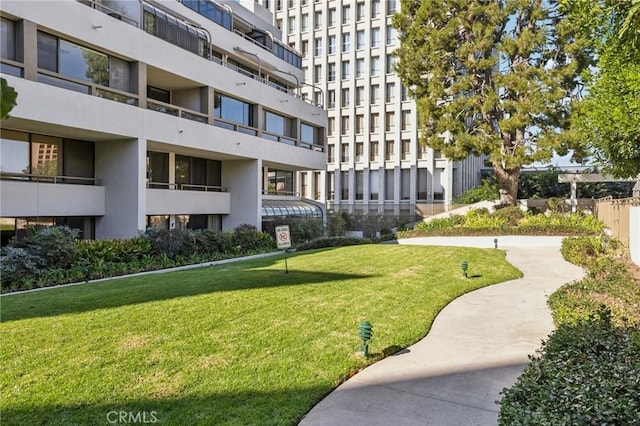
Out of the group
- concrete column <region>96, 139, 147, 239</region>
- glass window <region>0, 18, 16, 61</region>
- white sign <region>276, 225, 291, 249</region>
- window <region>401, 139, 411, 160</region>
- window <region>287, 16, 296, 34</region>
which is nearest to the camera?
white sign <region>276, 225, 291, 249</region>

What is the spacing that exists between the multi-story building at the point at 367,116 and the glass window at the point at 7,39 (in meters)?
33.4

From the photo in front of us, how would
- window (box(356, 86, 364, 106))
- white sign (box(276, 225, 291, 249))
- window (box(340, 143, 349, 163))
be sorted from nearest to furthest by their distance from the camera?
white sign (box(276, 225, 291, 249))
window (box(356, 86, 364, 106))
window (box(340, 143, 349, 163))

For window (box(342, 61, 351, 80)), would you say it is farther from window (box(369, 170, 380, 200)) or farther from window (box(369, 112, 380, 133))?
window (box(369, 170, 380, 200))

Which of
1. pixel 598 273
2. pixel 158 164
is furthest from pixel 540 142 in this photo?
pixel 158 164

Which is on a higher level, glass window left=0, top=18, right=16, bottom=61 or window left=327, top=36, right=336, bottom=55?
window left=327, top=36, right=336, bottom=55

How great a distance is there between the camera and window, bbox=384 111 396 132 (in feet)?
151

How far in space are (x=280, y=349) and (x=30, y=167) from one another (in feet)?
44.2

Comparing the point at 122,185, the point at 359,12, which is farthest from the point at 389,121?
the point at 122,185

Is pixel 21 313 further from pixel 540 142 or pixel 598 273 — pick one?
pixel 540 142

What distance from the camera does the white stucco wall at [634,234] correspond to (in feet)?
41.8

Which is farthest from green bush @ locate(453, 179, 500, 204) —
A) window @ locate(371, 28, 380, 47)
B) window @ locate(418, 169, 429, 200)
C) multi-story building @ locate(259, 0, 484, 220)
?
window @ locate(371, 28, 380, 47)

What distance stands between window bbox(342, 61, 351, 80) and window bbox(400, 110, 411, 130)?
24.7 ft

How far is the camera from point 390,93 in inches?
1815

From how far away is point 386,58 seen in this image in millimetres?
46125
